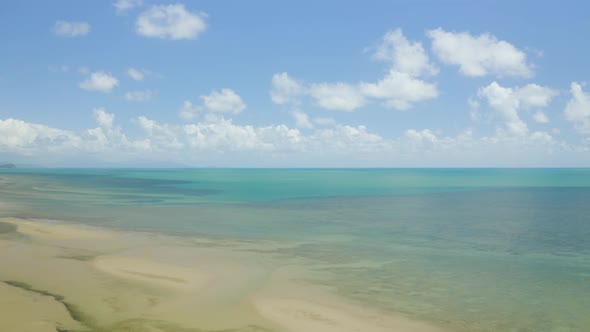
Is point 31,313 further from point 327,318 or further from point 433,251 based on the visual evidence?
point 433,251

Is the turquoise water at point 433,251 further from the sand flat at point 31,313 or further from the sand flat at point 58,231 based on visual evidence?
the sand flat at point 31,313

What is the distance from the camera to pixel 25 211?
39.0m

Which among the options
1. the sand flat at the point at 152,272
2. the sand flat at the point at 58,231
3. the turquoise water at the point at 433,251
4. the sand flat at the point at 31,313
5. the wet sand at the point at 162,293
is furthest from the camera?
the sand flat at the point at 58,231

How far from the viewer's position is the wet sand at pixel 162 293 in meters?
11.9

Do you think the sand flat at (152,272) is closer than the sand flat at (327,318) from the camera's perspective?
No

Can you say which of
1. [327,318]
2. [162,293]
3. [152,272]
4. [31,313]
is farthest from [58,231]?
[327,318]

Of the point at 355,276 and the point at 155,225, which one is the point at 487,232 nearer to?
the point at 355,276

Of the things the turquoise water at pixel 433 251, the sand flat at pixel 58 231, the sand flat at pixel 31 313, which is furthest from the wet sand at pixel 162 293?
the sand flat at pixel 58 231

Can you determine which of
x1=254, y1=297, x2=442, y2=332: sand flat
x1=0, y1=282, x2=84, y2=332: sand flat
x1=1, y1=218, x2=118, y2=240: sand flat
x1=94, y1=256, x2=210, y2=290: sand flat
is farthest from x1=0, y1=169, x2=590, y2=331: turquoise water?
x1=0, y1=282, x2=84, y2=332: sand flat

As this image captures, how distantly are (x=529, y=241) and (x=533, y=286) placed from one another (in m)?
12.0

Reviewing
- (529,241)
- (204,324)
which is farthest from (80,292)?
(529,241)

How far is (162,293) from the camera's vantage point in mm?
14742

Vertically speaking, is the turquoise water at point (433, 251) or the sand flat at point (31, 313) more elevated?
the sand flat at point (31, 313)

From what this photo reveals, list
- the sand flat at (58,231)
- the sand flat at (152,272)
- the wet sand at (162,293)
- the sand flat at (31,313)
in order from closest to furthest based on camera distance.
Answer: the sand flat at (31,313) < the wet sand at (162,293) < the sand flat at (152,272) < the sand flat at (58,231)
